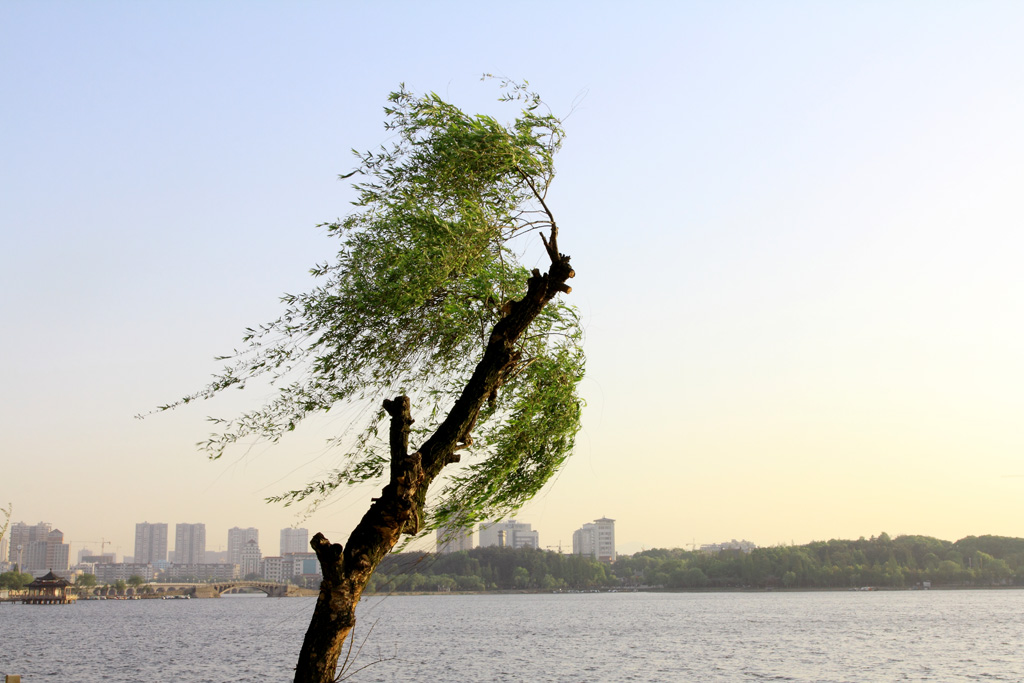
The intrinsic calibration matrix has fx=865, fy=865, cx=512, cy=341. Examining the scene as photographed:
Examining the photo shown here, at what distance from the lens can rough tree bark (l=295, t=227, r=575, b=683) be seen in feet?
26.1

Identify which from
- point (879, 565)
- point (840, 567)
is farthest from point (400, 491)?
point (879, 565)

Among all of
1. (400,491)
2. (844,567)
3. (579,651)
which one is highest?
(400,491)

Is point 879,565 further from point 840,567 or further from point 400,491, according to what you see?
point 400,491

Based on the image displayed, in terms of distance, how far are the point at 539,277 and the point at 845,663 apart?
47985 millimetres

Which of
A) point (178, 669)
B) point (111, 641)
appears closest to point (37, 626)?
point (111, 641)

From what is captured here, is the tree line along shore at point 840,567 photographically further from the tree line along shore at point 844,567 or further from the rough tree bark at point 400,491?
the rough tree bark at point 400,491

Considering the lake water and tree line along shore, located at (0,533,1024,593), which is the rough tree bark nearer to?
the lake water

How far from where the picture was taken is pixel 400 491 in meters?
8.32

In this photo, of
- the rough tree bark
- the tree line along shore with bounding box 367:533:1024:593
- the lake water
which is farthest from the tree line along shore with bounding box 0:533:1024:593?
the rough tree bark

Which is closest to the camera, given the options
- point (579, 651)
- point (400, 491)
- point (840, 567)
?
point (400, 491)

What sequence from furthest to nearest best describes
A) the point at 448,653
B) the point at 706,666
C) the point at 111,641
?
the point at 111,641
the point at 448,653
the point at 706,666

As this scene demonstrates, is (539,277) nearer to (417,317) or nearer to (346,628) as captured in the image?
(417,317)

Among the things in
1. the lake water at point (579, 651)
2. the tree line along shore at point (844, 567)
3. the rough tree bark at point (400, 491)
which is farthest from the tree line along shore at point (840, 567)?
the rough tree bark at point (400, 491)

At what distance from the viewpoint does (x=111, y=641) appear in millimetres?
73500
